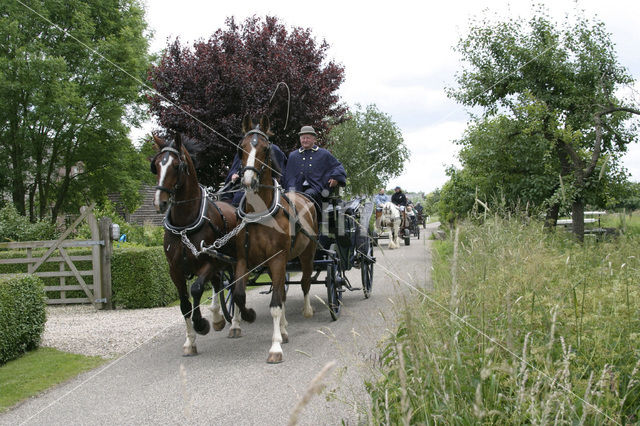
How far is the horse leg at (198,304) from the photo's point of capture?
5.62 meters

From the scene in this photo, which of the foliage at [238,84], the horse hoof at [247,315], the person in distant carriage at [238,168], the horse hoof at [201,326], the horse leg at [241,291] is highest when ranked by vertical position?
the foliage at [238,84]

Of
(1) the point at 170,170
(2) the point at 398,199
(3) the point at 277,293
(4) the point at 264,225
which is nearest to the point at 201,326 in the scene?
(3) the point at 277,293

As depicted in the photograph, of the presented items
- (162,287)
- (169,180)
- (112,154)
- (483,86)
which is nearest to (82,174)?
(112,154)

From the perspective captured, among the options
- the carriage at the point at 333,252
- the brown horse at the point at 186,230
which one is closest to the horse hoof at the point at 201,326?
the brown horse at the point at 186,230

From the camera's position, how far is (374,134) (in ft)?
99.9

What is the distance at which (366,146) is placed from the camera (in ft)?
90.9

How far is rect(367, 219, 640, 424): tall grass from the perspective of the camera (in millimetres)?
2250

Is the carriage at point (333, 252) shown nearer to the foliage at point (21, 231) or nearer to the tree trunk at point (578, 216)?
the tree trunk at point (578, 216)

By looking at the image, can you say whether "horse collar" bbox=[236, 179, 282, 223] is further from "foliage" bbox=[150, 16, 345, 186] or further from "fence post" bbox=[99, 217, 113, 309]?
"foliage" bbox=[150, 16, 345, 186]

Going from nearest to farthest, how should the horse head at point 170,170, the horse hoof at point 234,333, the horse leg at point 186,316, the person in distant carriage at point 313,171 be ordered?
the horse head at point 170,170 < the horse leg at point 186,316 < the horse hoof at point 234,333 < the person in distant carriage at point 313,171

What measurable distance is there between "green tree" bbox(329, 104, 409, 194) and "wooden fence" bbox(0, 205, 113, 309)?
12.1 metres

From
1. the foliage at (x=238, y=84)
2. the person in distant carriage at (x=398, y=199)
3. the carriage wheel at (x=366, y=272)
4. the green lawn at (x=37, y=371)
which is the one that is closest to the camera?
the green lawn at (x=37, y=371)

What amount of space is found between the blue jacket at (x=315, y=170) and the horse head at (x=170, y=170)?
186cm

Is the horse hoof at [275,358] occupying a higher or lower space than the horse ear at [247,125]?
lower
